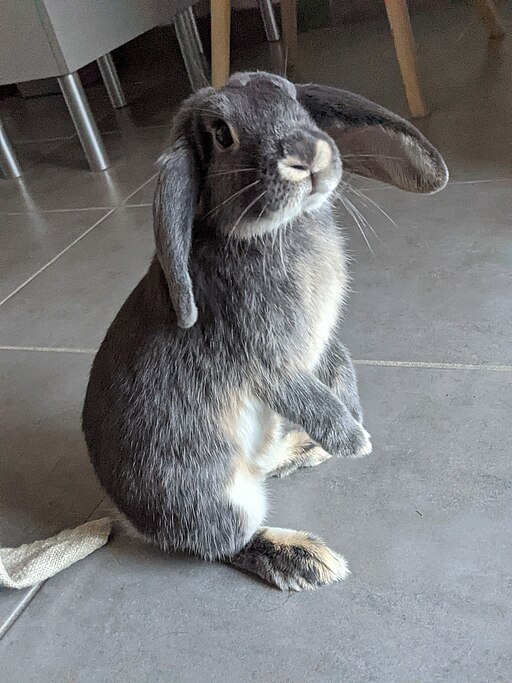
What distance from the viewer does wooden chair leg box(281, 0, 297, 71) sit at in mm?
3056

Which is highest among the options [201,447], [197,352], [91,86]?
[197,352]

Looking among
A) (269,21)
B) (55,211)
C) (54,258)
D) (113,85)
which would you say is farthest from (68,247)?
(269,21)

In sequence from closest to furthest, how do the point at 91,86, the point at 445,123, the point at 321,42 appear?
the point at 445,123 → the point at 321,42 → the point at 91,86

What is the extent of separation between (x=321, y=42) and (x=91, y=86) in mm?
1391

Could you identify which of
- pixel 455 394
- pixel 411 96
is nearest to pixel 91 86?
pixel 411 96

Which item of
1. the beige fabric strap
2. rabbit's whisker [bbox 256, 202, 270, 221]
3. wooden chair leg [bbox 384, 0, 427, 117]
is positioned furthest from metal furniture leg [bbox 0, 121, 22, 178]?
rabbit's whisker [bbox 256, 202, 270, 221]

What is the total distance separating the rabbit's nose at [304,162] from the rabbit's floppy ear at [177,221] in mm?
119

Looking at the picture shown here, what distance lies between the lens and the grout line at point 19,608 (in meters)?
0.99

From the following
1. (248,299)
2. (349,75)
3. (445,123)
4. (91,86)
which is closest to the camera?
(248,299)

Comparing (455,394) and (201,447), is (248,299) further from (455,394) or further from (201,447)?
(455,394)

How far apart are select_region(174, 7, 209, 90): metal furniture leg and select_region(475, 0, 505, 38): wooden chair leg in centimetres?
120

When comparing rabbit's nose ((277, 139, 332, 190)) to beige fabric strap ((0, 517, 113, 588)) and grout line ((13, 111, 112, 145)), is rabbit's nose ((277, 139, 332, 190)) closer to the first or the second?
beige fabric strap ((0, 517, 113, 588))

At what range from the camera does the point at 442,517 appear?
3.20 feet

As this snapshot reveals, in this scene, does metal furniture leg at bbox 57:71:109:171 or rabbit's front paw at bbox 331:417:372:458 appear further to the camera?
metal furniture leg at bbox 57:71:109:171
